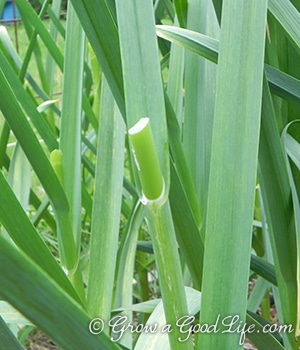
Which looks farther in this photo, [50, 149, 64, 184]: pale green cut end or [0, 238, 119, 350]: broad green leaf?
[50, 149, 64, 184]: pale green cut end

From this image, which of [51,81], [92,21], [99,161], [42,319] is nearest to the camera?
[42,319]

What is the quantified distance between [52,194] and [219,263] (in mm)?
208

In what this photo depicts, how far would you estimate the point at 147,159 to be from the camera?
0.26m

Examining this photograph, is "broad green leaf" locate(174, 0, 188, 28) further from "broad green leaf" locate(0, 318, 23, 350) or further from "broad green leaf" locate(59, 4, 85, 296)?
"broad green leaf" locate(0, 318, 23, 350)

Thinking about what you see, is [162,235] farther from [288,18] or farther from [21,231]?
[288,18]

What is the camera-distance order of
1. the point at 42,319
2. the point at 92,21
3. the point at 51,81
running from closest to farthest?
1. the point at 42,319
2. the point at 92,21
3. the point at 51,81

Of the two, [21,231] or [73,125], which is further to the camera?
[73,125]

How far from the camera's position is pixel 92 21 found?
384mm

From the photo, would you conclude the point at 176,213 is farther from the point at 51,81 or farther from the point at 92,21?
the point at 51,81

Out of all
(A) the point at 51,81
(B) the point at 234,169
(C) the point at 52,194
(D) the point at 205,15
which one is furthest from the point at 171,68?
(A) the point at 51,81

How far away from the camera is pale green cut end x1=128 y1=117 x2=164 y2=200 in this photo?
0.25 metres

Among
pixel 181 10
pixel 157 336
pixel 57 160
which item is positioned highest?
pixel 181 10

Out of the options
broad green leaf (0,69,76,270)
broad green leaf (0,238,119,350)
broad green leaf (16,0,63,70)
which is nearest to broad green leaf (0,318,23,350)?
broad green leaf (0,238,119,350)

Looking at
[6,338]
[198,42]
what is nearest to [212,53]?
[198,42]
